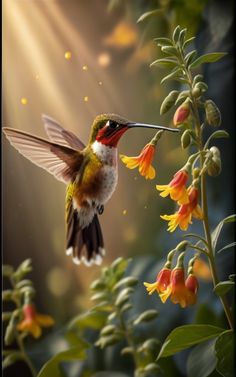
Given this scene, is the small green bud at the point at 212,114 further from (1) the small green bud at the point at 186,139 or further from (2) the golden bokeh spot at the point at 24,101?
(2) the golden bokeh spot at the point at 24,101

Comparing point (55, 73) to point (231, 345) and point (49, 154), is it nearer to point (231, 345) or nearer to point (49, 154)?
point (49, 154)

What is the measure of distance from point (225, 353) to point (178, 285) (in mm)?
120

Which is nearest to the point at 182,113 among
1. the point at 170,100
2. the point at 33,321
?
the point at 170,100

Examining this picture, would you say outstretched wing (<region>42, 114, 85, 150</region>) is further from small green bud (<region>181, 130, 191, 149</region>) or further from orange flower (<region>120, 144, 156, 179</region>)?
small green bud (<region>181, 130, 191, 149</region>)

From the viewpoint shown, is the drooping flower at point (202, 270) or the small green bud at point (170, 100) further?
the drooping flower at point (202, 270)

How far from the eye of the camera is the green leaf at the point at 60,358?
3.89ft

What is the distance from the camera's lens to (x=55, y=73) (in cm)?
126

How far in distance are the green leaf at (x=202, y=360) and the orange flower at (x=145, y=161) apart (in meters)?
0.29

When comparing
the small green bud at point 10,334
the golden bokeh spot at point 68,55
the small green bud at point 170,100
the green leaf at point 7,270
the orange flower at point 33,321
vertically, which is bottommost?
the small green bud at point 10,334

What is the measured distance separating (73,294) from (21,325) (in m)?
0.15

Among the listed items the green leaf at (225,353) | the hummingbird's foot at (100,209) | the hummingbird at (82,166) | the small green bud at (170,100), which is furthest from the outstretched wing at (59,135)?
the green leaf at (225,353)

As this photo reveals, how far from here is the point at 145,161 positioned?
1012mm

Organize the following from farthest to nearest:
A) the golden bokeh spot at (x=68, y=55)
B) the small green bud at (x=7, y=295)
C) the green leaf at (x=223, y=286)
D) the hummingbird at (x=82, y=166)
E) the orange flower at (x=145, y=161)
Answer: the small green bud at (x=7, y=295) → the golden bokeh spot at (x=68, y=55) → the hummingbird at (x=82, y=166) → the orange flower at (x=145, y=161) → the green leaf at (x=223, y=286)

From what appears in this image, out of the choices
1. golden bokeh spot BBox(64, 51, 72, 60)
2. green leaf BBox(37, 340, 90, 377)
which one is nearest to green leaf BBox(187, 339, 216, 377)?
green leaf BBox(37, 340, 90, 377)
